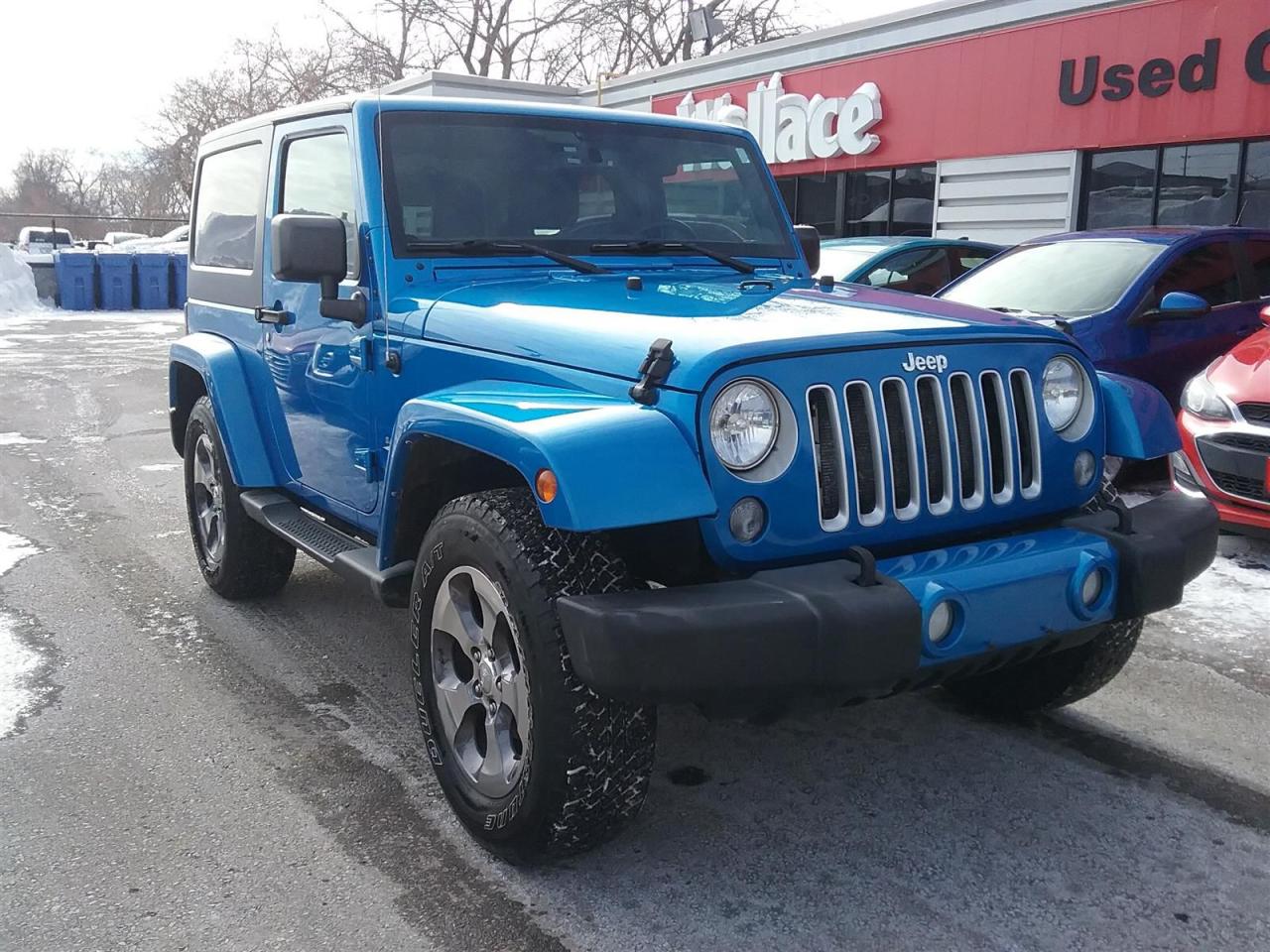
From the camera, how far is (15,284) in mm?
23828

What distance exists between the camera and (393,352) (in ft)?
11.9

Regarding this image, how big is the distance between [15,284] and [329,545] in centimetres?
2324

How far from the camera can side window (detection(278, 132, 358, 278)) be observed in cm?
385

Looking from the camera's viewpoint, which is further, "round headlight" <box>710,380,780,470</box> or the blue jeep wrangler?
"round headlight" <box>710,380,780,470</box>

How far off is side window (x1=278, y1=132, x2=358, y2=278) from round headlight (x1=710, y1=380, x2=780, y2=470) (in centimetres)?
163

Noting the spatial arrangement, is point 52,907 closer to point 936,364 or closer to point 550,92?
point 936,364

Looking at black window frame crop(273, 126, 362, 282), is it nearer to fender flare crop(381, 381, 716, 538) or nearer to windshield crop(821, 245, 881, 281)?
fender flare crop(381, 381, 716, 538)

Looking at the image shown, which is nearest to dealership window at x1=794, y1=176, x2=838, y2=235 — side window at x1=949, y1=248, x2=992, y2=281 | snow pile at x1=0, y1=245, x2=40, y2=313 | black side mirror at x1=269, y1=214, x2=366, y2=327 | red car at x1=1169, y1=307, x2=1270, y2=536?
side window at x1=949, y1=248, x2=992, y2=281

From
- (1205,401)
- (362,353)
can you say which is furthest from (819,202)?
(362,353)

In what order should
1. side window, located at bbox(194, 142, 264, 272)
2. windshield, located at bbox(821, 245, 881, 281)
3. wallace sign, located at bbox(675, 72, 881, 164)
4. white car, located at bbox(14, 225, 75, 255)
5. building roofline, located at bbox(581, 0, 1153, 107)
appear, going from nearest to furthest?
side window, located at bbox(194, 142, 264, 272) < windshield, located at bbox(821, 245, 881, 281) < building roofline, located at bbox(581, 0, 1153, 107) < wallace sign, located at bbox(675, 72, 881, 164) < white car, located at bbox(14, 225, 75, 255)

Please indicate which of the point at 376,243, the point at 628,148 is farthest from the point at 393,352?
the point at 628,148

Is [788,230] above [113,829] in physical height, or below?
above

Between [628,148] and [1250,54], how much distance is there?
32.4 feet

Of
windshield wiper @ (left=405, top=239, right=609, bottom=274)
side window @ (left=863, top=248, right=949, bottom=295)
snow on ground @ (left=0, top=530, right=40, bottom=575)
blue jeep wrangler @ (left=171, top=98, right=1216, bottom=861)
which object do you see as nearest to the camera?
blue jeep wrangler @ (left=171, top=98, right=1216, bottom=861)
